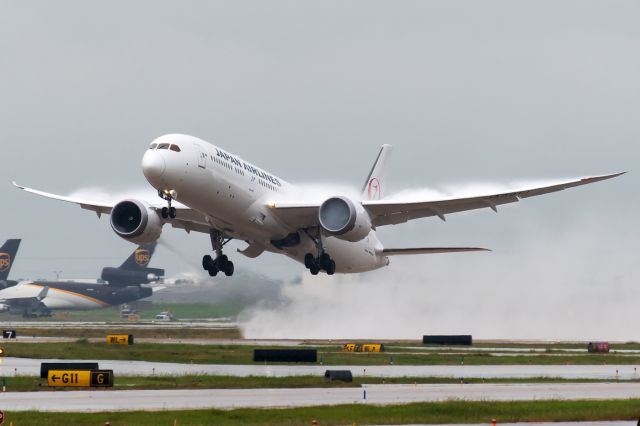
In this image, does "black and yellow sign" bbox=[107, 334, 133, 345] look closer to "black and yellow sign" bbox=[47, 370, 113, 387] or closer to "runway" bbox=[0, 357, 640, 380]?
"runway" bbox=[0, 357, 640, 380]

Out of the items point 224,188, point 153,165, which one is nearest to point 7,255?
point 224,188

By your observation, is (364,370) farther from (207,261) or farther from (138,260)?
(138,260)

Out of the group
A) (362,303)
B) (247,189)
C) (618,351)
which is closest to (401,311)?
(362,303)

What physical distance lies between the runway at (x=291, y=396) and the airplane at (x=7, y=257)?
9695cm

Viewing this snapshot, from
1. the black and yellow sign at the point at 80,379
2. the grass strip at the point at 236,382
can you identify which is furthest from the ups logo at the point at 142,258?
the black and yellow sign at the point at 80,379

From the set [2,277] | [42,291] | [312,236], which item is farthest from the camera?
[42,291]

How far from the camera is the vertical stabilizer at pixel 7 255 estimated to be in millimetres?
134125

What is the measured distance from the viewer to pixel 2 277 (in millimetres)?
133500

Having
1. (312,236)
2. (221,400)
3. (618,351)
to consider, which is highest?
(312,236)

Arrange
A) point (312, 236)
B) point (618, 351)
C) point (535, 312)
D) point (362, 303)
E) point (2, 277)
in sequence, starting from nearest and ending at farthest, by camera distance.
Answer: point (312, 236) → point (618, 351) → point (362, 303) → point (535, 312) → point (2, 277)

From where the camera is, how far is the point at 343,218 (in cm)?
5791

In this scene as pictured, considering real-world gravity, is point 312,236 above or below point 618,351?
above

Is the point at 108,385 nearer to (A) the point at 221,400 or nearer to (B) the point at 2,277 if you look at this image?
(A) the point at 221,400

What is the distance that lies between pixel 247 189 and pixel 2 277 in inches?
3366
